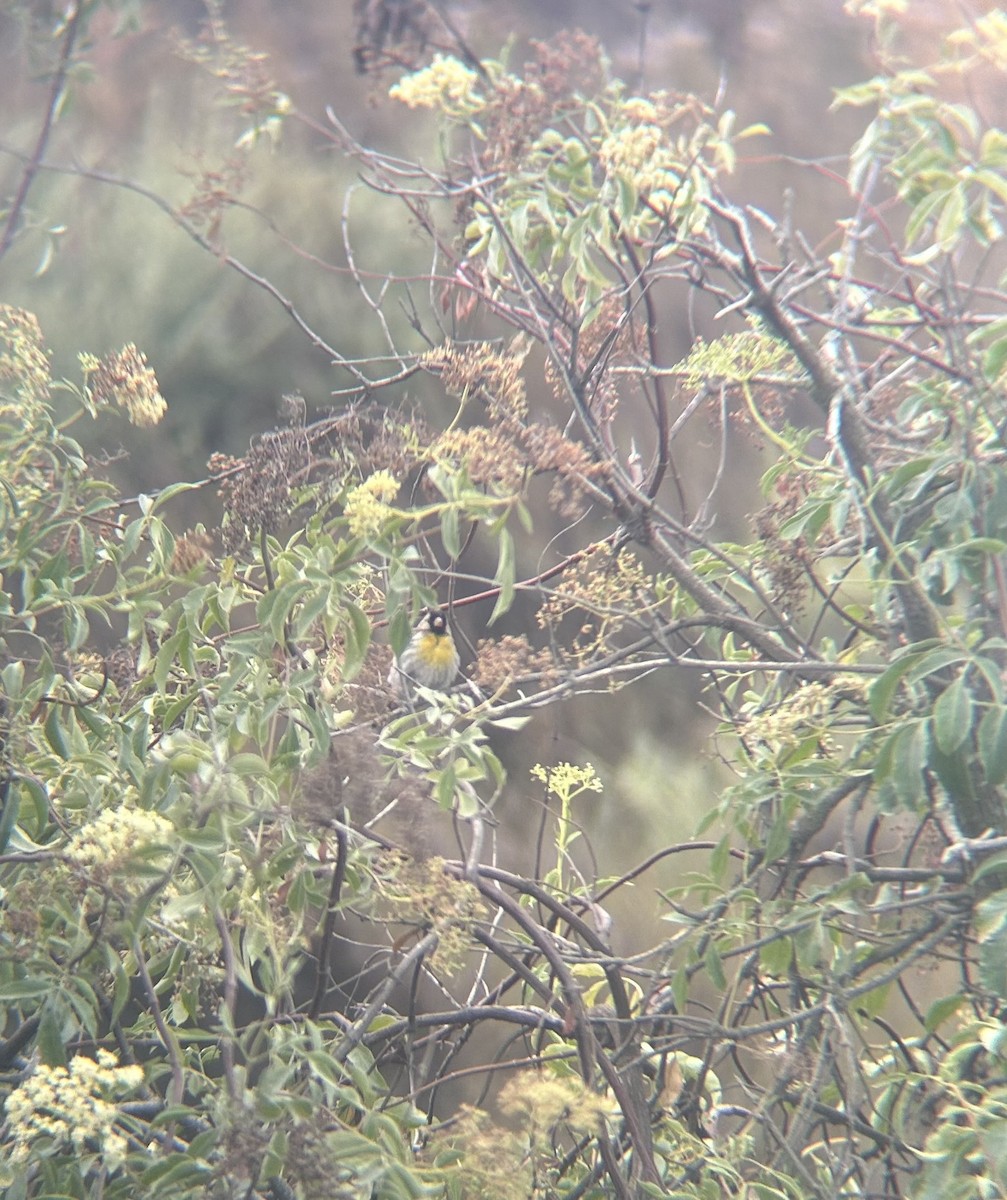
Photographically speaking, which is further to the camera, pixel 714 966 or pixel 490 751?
pixel 490 751

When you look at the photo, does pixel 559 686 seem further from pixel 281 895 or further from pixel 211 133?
pixel 211 133

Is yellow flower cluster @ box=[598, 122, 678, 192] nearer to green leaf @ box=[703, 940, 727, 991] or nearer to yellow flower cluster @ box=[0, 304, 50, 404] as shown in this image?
yellow flower cluster @ box=[0, 304, 50, 404]

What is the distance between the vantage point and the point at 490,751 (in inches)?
51.8

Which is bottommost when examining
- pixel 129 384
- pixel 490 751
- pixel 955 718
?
pixel 955 718

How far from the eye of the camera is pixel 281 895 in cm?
122

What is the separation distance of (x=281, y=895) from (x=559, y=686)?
1.28ft

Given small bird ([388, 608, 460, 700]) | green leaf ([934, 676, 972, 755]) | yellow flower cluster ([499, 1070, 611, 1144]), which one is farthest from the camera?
small bird ([388, 608, 460, 700])

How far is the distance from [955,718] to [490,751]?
20.4 inches

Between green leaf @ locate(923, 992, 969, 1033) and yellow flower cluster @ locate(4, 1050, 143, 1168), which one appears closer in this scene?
yellow flower cluster @ locate(4, 1050, 143, 1168)

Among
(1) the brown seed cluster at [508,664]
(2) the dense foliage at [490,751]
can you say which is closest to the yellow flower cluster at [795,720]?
(2) the dense foliage at [490,751]

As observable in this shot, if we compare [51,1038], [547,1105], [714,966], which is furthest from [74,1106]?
[714,966]

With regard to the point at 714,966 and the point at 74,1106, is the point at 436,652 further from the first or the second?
the point at 74,1106

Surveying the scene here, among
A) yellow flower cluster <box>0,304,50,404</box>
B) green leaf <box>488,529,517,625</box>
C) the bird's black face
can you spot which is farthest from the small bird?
green leaf <box>488,529,517,625</box>

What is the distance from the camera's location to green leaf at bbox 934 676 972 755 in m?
1.08
